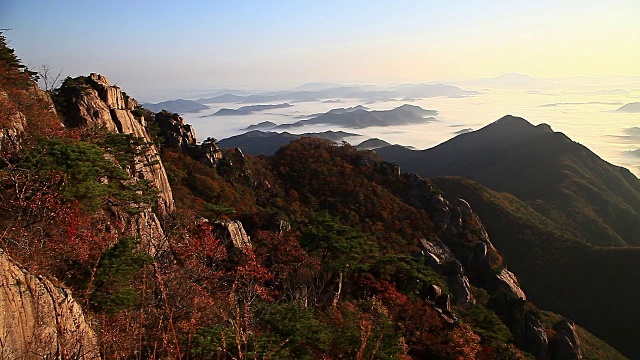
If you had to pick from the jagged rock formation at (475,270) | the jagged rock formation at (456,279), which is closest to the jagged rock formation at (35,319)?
the jagged rock formation at (475,270)

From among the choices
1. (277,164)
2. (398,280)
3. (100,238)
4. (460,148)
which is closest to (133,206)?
(100,238)

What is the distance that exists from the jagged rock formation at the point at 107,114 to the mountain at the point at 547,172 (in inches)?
2500

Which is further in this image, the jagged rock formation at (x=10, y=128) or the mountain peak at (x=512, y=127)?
the mountain peak at (x=512, y=127)

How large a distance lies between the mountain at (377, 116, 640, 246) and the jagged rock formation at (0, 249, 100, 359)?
230 feet

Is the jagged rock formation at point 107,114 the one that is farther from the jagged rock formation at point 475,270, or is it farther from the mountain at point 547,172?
the mountain at point 547,172

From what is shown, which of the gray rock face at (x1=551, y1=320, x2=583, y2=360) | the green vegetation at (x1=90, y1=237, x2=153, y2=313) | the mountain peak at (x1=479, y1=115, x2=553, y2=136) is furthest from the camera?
the mountain peak at (x1=479, y1=115, x2=553, y2=136)

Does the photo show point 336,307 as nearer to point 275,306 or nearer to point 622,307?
point 275,306

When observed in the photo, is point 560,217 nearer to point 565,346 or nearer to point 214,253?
point 565,346

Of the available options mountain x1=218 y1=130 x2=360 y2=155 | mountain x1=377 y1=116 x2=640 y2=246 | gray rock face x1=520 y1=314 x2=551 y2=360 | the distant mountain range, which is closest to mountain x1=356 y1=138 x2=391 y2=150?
mountain x1=377 y1=116 x2=640 y2=246

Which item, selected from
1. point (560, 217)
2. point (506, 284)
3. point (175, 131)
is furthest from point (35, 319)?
point (560, 217)

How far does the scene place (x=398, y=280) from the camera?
18234 millimetres

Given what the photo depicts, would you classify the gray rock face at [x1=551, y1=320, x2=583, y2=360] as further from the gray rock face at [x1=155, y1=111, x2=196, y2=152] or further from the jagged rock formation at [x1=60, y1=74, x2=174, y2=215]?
the gray rock face at [x1=155, y1=111, x2=196, y2=152]

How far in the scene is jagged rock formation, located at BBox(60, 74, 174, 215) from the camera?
58.0ft

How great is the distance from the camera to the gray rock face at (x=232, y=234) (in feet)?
54.8
